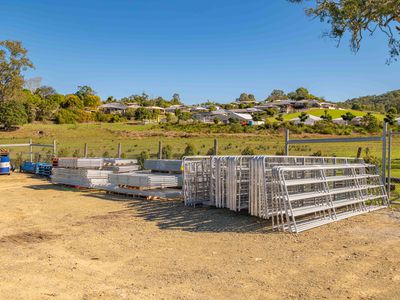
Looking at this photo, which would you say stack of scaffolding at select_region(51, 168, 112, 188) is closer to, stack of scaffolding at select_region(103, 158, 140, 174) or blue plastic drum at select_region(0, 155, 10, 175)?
stack of scaffolding at select_region(103, 158, 140, 174)

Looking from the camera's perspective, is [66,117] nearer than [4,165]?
No

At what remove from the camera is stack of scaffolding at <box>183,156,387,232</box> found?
8680mm

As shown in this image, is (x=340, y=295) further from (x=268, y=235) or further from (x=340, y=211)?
(x=340, y=211)

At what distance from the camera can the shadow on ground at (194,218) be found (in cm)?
861

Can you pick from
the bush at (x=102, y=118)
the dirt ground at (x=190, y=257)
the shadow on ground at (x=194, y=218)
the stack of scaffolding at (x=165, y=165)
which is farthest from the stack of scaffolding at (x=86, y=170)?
the bush at (x=102, y=118)

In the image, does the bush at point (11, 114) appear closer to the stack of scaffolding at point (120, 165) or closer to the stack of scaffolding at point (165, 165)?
the stack of scaffolding at point (120, 165)

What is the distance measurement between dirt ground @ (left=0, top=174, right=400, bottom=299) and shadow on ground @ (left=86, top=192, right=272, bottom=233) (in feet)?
0.08

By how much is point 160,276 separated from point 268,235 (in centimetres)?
302

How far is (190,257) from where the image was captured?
6523mm

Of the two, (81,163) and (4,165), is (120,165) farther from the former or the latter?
(4,165)

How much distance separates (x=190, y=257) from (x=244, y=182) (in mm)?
4118

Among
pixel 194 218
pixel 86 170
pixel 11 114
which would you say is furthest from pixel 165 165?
pixel 11 114

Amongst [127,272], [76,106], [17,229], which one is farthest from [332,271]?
[76,106]

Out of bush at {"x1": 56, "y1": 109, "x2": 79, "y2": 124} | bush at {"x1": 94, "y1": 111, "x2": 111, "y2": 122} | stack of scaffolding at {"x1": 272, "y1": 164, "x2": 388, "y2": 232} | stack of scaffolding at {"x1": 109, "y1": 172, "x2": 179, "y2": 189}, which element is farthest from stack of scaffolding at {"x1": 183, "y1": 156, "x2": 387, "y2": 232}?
bush at {"x1": 94, "y1": 111, "x2": 111, "y2": 122}
